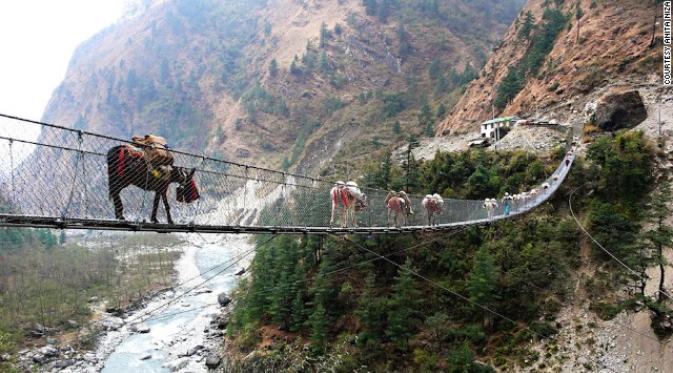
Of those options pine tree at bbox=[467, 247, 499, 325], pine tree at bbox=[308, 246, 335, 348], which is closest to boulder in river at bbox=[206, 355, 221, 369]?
pine tree at bbox=[308, 246, 335, 348]

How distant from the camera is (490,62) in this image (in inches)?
1538

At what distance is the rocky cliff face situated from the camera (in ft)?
76.7

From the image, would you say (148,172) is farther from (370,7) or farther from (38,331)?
(370,7)

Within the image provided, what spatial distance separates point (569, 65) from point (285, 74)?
181ft

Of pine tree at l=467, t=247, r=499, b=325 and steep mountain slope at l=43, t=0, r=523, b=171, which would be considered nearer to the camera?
pine tree at l=467, t=247, r=499, b=325

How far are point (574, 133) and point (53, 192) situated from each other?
21.2 meters

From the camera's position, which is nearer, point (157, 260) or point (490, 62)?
point (490, 62)

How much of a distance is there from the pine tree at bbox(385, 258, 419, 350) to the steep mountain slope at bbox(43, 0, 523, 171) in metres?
31.2

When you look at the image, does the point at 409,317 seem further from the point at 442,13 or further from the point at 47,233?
the point at 442,13

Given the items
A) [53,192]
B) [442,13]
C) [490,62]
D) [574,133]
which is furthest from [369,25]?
[53,192]

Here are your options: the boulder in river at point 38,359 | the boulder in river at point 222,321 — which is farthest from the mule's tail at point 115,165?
the boulder in river at point 38,359

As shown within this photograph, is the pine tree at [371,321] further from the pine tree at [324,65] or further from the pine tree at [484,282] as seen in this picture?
the pine tree at [324,65]

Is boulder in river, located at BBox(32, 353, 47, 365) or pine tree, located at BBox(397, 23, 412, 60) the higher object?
pine tree, located at BBox(397, 23, 412, 60)

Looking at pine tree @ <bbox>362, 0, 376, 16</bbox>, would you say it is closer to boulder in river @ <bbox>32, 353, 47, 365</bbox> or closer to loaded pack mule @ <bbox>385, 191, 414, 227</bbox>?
boulder in river @ <bbox>32, 353, 47, 365</bbox>
